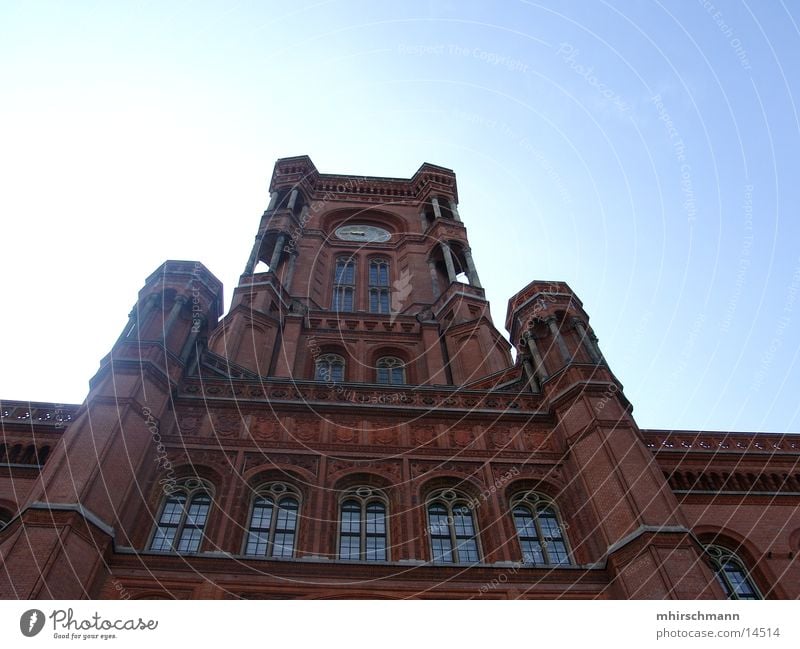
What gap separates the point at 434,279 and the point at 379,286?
9.52 ft

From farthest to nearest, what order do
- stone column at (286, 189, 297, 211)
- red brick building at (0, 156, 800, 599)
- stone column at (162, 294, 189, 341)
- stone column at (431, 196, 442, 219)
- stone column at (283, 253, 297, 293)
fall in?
1. stone column at (431, 196, 442, 219)
2. stone column at (286, 189, 297, 211)
3. stone column at (283, 253, 297, 293)
4. stone column at (162, 294, 189, 341)
5. red brick building at (0, 156, 800, 599)

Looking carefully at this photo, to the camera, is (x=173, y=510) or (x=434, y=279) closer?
(x=173, y=510)

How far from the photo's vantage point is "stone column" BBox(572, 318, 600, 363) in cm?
2194

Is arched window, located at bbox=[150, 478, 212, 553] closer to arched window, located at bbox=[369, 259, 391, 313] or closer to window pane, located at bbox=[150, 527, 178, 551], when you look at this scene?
window pane, located at bbox=[150, 527, 178, 551]

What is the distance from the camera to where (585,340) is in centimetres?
2269

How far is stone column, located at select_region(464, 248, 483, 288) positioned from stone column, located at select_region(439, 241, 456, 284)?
75cm

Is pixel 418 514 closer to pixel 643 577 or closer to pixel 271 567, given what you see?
pixel 271 567

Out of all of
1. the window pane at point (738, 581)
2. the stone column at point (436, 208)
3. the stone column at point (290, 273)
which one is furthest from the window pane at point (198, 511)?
the stone column at point (436, 208)

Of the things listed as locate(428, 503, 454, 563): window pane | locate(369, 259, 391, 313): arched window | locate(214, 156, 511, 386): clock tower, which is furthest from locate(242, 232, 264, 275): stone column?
locate(428, 503, 454, 563): window pane

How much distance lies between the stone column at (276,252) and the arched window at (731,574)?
2272 centimetres

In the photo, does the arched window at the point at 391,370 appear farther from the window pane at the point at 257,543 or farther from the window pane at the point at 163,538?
the window pane at the point at 163,538

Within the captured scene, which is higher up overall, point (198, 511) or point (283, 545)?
point (198, 511)

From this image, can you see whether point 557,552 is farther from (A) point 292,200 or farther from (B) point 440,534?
(A) point 292,200

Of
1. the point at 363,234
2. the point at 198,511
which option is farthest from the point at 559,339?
the point at 363,234
